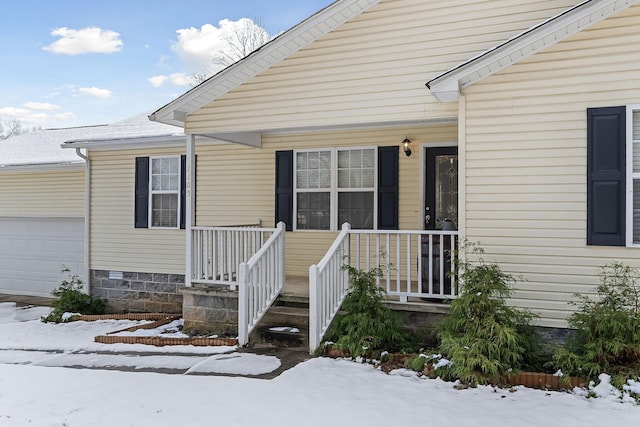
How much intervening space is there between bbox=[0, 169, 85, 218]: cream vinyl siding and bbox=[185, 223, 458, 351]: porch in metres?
5.06

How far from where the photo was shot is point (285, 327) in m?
6.51

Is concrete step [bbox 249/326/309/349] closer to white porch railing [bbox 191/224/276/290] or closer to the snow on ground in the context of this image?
the snow on ground

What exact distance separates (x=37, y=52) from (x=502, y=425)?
93.6 feet

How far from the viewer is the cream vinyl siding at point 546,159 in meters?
5.11

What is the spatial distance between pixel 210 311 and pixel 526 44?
5.31m

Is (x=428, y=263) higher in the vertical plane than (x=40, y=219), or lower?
lower

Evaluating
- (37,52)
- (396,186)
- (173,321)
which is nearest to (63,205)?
(173,321)

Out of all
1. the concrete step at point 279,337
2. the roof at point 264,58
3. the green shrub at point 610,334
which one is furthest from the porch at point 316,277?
the roof at point 264,58

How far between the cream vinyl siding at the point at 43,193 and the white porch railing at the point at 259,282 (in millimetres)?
6194

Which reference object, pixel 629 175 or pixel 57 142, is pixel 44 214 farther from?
pixel 629 175

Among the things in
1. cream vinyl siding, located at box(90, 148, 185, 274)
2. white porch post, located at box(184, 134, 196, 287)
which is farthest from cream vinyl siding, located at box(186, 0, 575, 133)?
cream vinyl siding, located at box(90, 148, 185, 274)

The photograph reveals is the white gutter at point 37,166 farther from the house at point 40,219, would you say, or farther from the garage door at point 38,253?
the garage door at point 38,253

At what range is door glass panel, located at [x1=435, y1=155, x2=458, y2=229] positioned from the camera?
301 inches

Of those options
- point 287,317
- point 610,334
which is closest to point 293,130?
point 287,317
